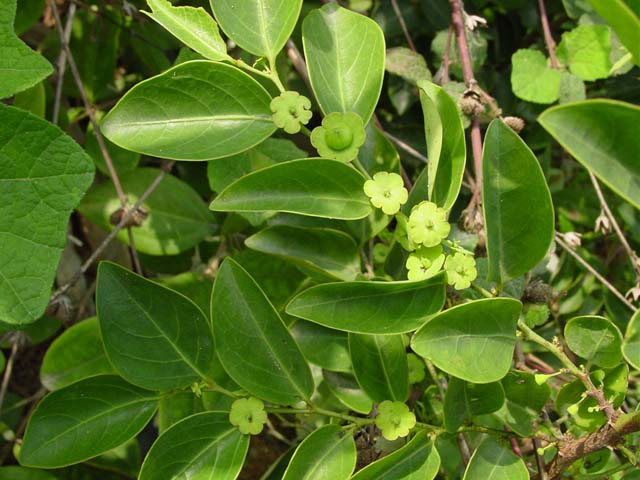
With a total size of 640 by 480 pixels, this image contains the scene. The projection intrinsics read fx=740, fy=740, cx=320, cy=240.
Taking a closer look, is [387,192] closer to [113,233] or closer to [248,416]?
[248,416]

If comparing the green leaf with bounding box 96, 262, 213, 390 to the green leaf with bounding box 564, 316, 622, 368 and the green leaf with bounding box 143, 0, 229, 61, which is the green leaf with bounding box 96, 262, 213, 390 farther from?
the green leaf with bounding box 564, 316, 622, 368

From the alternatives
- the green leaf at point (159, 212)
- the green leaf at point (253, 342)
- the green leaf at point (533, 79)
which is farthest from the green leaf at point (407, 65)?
the green leaf at point (253, 342)

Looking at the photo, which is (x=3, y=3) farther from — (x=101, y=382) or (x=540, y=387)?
(x=540, y=387)

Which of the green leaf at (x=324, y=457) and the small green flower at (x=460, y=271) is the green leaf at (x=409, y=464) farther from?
the small green flower at (x=460, y=271)

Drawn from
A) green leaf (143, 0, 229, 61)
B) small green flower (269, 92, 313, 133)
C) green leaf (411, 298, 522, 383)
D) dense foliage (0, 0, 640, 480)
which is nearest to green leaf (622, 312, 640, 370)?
dense foliage (0, 0, 640, 480)

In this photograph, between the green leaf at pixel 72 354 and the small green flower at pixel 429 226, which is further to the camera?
the green leaf at pixel 72 354

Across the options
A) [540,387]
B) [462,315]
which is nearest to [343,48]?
[462,315]

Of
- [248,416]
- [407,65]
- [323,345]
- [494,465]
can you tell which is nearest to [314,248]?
[323,345]

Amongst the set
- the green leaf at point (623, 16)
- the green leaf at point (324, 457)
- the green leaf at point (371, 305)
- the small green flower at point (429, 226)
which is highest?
the green leaf at point (623, 16)
